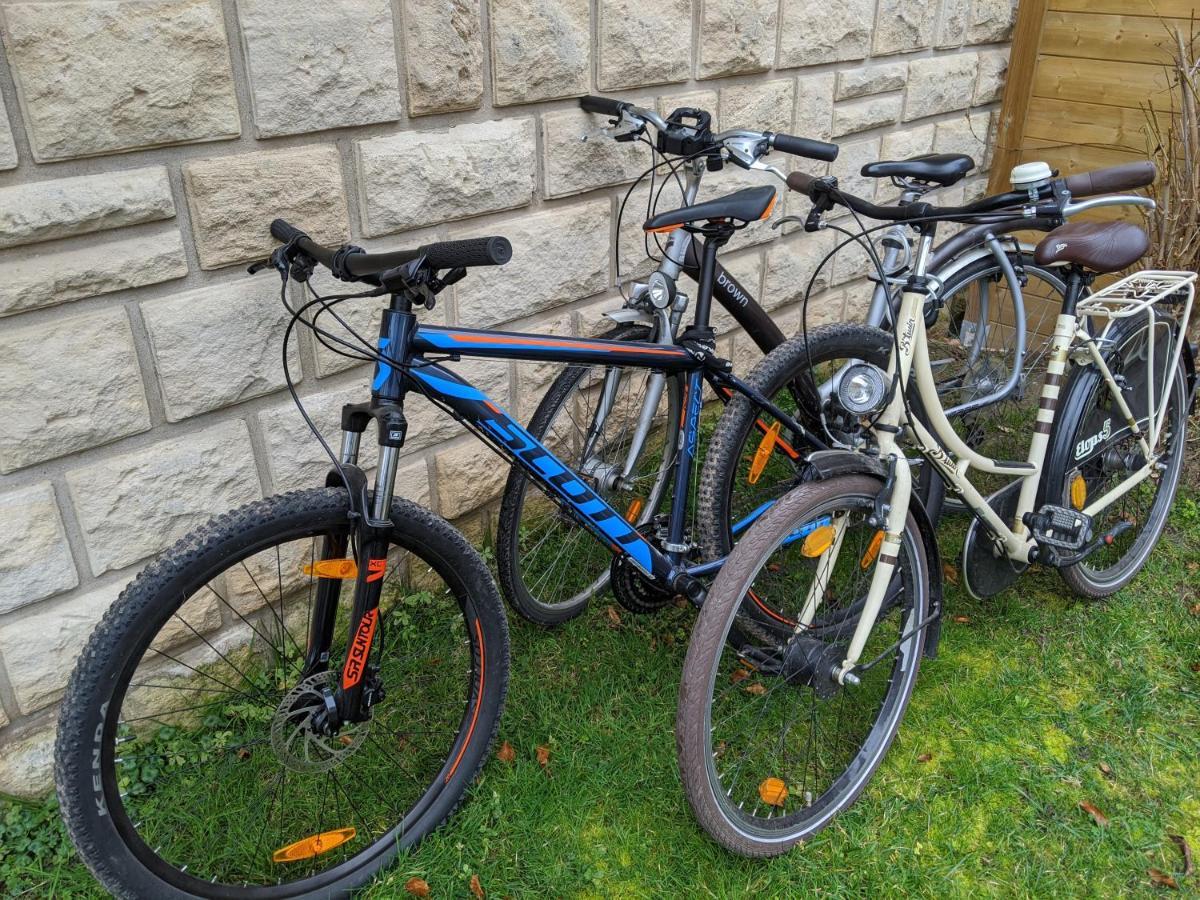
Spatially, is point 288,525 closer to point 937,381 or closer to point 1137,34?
point 937,381

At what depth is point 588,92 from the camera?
278 centimetres

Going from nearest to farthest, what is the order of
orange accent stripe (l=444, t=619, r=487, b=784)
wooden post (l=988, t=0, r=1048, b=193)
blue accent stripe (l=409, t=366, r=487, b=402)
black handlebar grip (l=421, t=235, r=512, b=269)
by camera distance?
black handlebar grip (l=421, t=235, r=512, b=269), blue accent stripe (l=409, t=366, r=487, b=402), orange accent stripe (l=444, t=619, r=487, b=784), wooden post (l=988, t=0, r=1048, b=193)

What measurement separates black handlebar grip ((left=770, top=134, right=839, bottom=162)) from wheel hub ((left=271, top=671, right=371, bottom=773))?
1.72 meters

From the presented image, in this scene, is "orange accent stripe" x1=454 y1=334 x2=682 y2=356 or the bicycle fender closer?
"orange accent stripe" x1=454 y1=334 x2=682 y2=356

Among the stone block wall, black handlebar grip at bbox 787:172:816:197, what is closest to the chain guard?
black handlebar grip at bbox 787:172:816:197

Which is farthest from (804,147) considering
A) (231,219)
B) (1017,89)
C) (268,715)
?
(1017,89)

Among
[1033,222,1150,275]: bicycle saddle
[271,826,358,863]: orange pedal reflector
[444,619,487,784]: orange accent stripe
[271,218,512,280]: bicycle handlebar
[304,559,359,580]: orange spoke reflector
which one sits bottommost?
[271,826,358,863]: orange pedal reflector

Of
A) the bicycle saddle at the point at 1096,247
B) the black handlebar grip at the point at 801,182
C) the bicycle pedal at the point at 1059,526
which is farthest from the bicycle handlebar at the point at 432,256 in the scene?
the bicycle pedal at the point at 1059,526

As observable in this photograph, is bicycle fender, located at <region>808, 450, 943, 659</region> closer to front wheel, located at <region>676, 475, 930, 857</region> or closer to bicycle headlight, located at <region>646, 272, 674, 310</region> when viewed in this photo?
front wheel, located at <region>676, 475, 930, 857</region>

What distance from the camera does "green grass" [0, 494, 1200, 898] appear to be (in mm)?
2160

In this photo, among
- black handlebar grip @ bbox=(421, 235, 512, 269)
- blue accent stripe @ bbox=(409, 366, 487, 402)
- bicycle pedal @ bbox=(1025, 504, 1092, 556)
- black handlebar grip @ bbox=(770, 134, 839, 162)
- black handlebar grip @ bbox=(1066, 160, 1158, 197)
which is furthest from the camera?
bicycle pedal @ bbox=(1025, 504, 1092, 556)

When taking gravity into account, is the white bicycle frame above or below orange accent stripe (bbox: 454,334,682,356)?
below

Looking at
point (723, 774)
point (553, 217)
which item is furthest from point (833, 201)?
point (723, 774)

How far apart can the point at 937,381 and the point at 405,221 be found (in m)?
1.91
